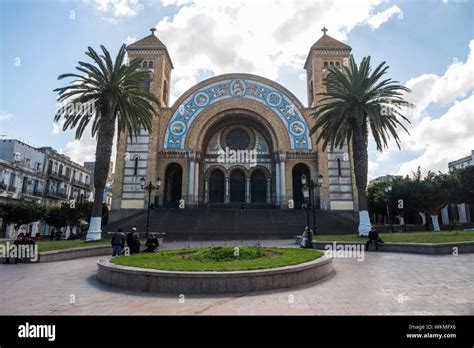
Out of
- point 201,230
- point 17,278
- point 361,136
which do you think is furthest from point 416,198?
point 17,278

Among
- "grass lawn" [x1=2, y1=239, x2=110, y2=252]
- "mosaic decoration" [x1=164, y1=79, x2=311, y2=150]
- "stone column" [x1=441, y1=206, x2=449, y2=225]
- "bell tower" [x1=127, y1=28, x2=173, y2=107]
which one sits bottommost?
Answer: "grass lawn" [x1=2, y1=239, x2=110, y2=252]

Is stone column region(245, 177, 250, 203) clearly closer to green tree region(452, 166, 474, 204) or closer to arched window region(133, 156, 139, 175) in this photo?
arched window region(133, 156, 139, 175)

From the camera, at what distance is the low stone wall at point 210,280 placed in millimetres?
6961

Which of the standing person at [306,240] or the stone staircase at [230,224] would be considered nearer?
the standing person at [306,240]

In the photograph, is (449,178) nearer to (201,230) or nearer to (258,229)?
(258,229)

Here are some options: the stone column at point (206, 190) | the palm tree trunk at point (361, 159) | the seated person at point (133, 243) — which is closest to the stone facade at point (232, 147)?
the stone column at point (206, 190)

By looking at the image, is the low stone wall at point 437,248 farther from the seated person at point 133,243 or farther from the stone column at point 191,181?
the stone column at point 191,181

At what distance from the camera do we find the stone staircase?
2261cm

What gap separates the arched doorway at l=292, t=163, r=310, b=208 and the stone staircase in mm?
4843

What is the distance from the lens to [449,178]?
91.1 ft

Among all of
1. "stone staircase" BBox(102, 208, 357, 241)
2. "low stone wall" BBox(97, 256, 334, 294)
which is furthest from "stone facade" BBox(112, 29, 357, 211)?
"low stone wall" BBox(97, 256, 334, 294)

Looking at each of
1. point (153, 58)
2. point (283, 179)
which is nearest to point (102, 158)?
point (283, 179)

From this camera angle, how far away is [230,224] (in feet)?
82.8

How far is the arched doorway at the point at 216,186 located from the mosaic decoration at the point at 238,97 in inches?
216
